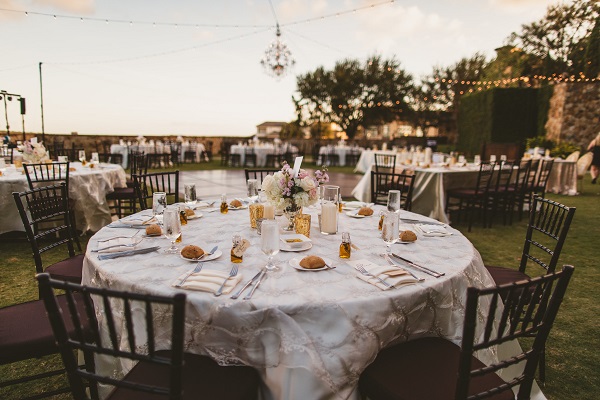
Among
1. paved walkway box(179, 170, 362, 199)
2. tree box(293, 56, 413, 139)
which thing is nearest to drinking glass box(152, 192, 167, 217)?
paved walkway box(179, 170, 362, 199)

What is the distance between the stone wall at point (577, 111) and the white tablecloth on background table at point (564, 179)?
231 inches

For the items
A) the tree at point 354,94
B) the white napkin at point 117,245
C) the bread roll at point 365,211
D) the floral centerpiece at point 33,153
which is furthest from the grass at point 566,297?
the tree at point 354,94

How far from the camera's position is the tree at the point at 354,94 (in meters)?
22.9

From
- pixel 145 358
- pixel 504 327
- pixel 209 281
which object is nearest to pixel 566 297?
pixel 504 327

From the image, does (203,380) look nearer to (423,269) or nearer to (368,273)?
(368,273)

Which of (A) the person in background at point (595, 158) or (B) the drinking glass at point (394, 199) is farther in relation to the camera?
(A) the person in background at point (595, 158)

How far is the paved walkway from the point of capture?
7371mm

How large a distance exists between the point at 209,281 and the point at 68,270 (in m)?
1.38

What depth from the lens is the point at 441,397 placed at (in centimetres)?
114

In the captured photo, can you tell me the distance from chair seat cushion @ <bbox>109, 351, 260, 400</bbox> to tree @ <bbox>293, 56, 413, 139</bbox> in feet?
76.6

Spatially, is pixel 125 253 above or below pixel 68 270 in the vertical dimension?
above

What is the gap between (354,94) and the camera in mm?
23359

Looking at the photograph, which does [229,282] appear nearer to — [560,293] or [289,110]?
[560,293]

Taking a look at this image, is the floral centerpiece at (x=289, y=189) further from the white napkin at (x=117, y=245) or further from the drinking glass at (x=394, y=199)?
the white napkin at (x=117, y=245)
